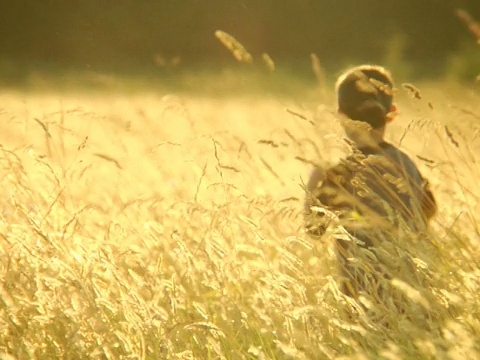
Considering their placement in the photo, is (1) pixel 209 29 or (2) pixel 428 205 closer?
(2) pixel 428 205

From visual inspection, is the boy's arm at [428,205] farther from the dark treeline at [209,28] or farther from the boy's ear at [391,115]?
the dark treeline at [209,28]

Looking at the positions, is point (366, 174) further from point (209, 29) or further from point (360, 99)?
point (209, 29)

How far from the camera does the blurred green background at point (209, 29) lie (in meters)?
28.9

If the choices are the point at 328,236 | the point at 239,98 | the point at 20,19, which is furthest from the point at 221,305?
A: the point at 20,19

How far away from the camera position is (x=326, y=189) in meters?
3.08

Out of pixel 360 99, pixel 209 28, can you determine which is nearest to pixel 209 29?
pixel 209 28

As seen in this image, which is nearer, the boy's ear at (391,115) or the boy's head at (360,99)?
the boy's ear at (391,115)

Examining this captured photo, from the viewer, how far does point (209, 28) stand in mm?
30594

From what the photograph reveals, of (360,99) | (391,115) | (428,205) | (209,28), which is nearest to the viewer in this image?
(391,115)

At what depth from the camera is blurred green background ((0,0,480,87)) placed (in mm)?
28859

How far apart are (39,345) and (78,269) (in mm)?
274

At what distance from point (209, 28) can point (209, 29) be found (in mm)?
33

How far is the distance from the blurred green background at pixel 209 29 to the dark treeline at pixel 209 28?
1.3 inches

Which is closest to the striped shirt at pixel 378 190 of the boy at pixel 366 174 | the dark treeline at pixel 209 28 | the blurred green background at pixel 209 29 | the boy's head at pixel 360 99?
the boy at pixel 366 174
